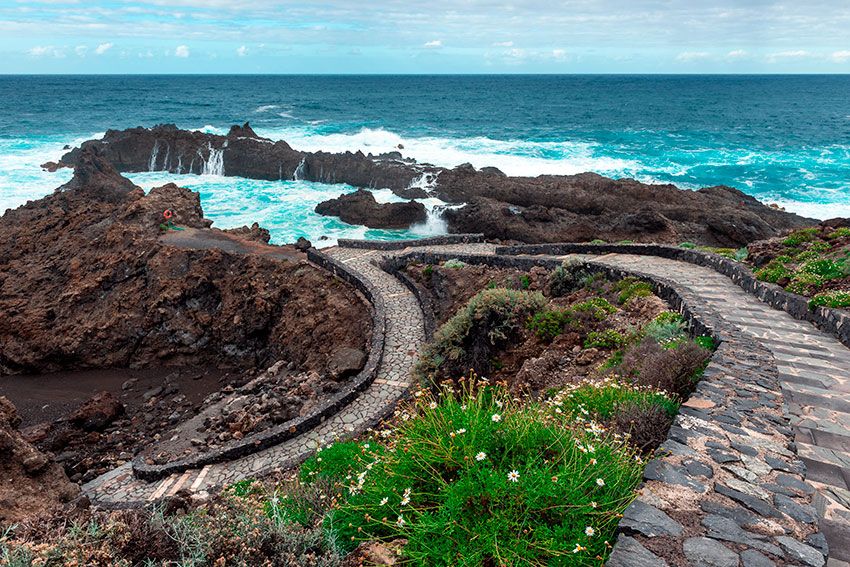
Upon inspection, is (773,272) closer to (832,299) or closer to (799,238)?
(832,299)

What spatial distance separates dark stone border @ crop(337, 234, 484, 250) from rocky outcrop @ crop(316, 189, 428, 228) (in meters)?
10.2

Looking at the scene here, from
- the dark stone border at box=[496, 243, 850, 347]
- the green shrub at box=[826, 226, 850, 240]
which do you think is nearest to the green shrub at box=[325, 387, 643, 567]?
the dark stone border at box=[496, 243, 850, 347]

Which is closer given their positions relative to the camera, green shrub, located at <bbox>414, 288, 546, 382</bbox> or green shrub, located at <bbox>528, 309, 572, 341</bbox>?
green shrub, located at <bbox>528, 309, 572, 341</bbox>

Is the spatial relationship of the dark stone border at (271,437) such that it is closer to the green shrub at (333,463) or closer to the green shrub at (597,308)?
the green shrub at (333,463)

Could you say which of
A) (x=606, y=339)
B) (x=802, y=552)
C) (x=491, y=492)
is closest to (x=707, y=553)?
(x=802, y=552)

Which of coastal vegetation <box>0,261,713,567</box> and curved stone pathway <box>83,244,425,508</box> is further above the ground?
coastal vegetation <box>0,261,713,567</box>

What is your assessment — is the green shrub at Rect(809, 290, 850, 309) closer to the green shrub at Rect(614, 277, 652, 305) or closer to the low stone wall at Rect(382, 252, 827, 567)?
the green shrub at Rect(614, 277, 652, 305)

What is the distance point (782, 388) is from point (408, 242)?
58.1 feet

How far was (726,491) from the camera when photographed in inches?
157

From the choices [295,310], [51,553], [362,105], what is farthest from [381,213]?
[362,105]

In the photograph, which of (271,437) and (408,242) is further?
(408,242)

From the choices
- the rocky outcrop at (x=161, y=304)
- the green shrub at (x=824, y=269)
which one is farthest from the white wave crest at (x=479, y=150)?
the green shrub at (x=824, y=269)

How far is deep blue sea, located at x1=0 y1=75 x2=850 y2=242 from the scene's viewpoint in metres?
40.9

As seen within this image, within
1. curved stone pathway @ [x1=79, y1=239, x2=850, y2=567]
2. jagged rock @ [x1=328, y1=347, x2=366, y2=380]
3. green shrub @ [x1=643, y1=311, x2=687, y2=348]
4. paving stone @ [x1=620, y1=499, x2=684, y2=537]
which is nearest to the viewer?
paving stone @ [x1=620, y1=499, x2=684, y2=537]
